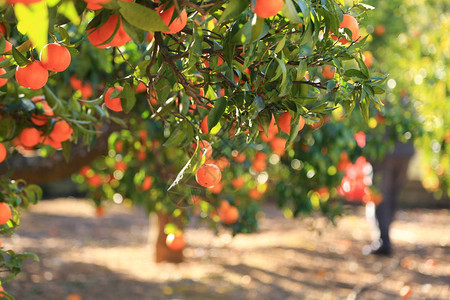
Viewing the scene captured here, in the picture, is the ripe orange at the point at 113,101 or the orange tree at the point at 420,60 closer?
the ripe orange at the point at 113,101

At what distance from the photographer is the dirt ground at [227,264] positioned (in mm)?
4695

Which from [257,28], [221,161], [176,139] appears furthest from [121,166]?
[257,28]

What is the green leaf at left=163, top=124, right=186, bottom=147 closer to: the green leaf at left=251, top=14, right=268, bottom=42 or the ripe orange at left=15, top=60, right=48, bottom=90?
the ripe orange at left=15, top=60, right=48, bottom=90

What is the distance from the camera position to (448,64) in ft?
16.4

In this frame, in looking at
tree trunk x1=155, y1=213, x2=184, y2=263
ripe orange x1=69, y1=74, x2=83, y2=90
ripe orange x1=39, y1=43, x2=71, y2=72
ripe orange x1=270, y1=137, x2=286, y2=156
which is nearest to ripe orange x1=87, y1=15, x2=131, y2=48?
ripe orange x1=39, y1=43, x2=71, y2=72

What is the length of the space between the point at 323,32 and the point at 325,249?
20.0 ft

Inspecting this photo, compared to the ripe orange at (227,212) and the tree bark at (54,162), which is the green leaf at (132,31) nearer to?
the tree bark at (54,162)

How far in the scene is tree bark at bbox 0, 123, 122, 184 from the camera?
2965mm

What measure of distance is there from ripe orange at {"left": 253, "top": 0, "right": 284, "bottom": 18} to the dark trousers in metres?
5.78

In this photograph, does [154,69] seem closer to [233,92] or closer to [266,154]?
[233,92]

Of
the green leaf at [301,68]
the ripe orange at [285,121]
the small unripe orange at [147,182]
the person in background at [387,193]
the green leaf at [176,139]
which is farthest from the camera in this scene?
the person in background at [387,193]

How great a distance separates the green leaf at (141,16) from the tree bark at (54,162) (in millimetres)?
2135

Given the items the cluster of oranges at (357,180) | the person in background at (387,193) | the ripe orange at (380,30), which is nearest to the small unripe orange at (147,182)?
the cluster of oranges at (357,180)

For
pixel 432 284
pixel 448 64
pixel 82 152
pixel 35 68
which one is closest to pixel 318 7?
pixel 35 68
